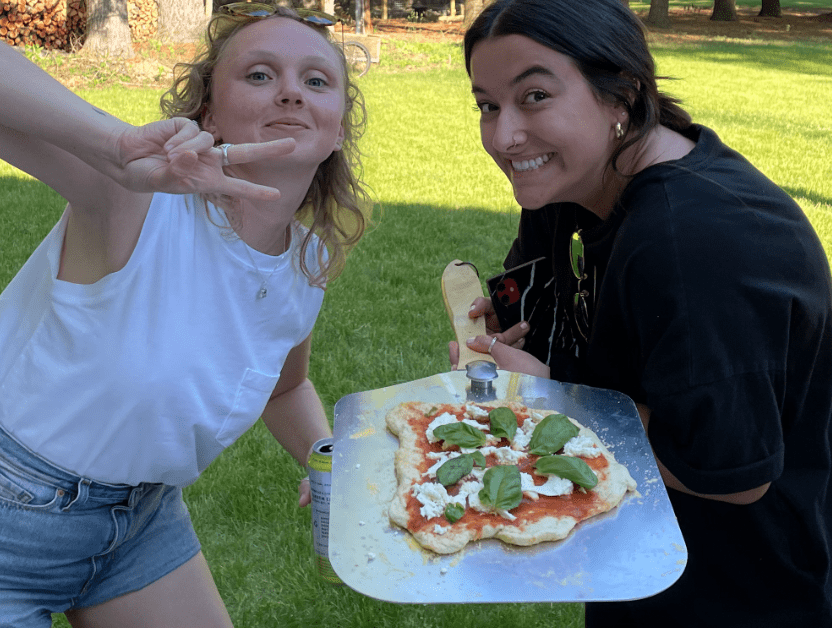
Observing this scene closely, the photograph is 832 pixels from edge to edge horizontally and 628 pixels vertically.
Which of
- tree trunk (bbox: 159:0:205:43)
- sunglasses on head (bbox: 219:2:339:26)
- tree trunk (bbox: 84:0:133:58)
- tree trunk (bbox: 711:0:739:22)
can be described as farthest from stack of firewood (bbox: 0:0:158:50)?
tree trunk (bbox: 711:0:739:22)

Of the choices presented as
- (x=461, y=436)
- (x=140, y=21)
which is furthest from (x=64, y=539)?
(x=140, y=21)

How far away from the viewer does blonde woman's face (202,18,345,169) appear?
2.08m

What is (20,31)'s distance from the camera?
13867 millimetres

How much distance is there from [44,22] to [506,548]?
15.0 metres

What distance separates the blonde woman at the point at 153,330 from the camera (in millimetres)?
1865

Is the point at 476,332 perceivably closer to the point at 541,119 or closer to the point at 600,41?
the point at 541,119

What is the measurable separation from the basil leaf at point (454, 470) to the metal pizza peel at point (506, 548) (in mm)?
109

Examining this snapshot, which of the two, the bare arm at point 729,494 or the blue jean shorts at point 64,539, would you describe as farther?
the blue jean shorts at point 64,539

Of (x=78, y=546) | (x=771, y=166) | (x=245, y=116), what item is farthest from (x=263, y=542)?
(x=771, y=166)

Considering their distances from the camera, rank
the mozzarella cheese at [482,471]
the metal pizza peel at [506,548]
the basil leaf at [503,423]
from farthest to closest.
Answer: the basil leaf at [503,423], the mozzarella cheese at [482,471], the metal pizza peel at [506,548]

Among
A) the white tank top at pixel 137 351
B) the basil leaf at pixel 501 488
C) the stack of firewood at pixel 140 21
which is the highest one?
the white tank top at pixel 137 351

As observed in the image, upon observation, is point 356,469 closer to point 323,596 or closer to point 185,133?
point 185,133

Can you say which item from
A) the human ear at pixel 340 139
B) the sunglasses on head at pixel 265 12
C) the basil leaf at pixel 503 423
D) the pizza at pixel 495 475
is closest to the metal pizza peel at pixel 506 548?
the pizza at pixel 495 475

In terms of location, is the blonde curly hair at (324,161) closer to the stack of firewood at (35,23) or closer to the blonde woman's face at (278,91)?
the blonde woman's face at (278,91)
